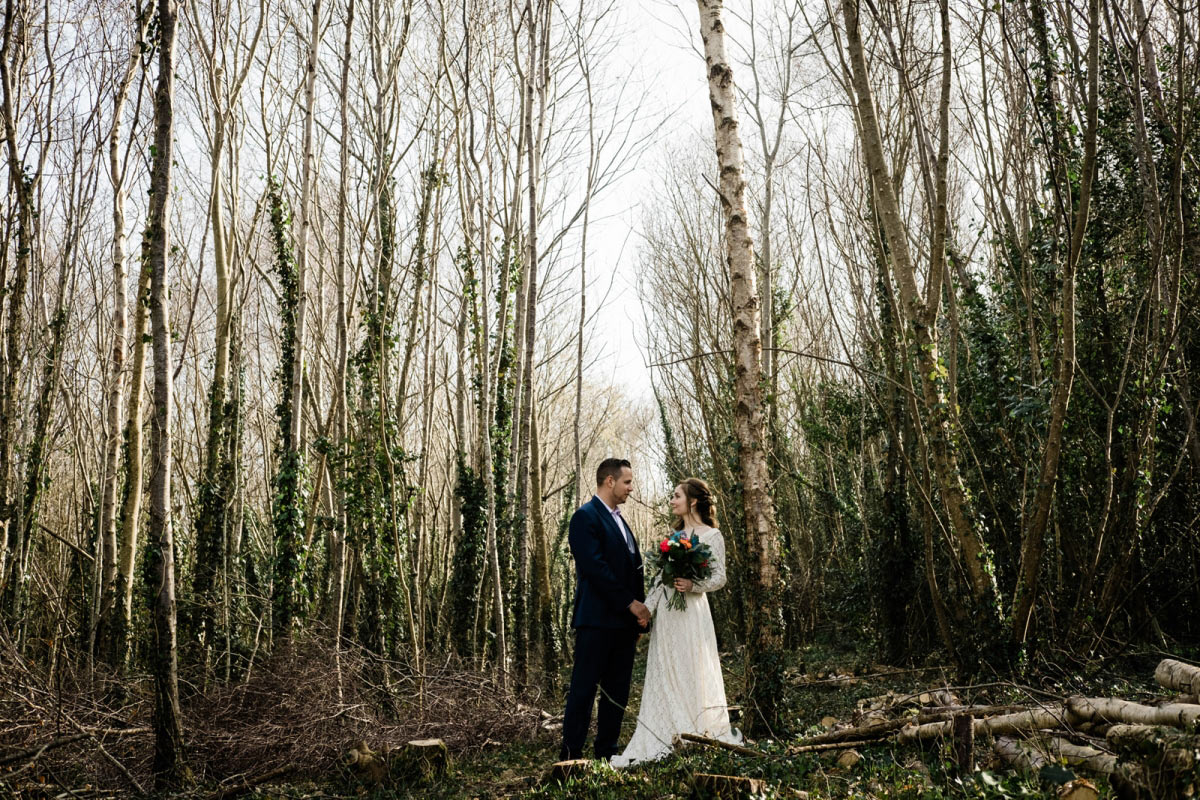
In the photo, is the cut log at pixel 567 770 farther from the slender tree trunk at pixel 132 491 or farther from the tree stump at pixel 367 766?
the slender tree trunk at pixel 132 491

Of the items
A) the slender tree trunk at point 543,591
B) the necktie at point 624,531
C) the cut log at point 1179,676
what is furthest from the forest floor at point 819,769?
the slender tree trunk at point 543,591

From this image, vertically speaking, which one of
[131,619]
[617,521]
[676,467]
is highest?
[676,467]

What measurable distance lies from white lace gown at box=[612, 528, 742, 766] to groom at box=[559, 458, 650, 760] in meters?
0.21

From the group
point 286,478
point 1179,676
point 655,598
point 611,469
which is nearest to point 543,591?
point 286,478

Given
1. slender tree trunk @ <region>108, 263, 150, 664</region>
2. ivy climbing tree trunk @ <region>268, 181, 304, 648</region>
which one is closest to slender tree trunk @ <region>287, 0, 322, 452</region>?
ivy climbing tree trunk @ <region>268, 181, 304, 648</region>

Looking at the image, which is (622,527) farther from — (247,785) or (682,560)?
(247,785)

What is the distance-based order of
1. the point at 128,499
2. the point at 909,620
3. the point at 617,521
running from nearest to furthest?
1. the point at 617,521
2. the point at 128,499
3. the point at 909,620

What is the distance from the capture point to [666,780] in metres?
3.89

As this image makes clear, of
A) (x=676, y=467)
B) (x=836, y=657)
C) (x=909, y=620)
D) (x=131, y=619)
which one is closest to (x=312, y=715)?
(x=131, y=619)

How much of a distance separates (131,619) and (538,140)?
6.17 metres

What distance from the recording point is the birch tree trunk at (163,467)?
190 inches

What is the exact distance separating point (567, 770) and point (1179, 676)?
9.39 feet

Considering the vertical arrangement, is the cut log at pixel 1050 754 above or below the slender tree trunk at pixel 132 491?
below

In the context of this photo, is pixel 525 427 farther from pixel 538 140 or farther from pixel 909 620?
pixel 909 620
